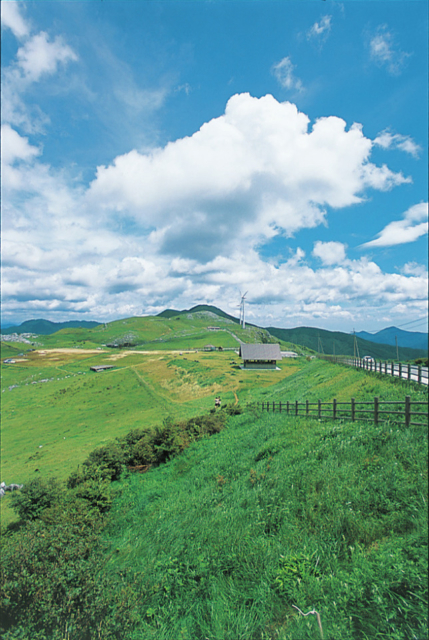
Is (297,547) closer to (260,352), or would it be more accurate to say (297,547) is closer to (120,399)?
(120,399)

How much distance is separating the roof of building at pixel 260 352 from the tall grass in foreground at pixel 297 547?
66070mm

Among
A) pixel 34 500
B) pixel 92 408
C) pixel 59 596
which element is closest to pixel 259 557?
pixel 59 596

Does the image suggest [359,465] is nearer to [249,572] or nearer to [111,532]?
[249,572]

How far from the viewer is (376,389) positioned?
16.5 meters

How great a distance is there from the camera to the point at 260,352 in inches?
3135

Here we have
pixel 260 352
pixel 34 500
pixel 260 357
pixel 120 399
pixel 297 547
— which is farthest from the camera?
pixel 260 352

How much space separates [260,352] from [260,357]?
5.51ft

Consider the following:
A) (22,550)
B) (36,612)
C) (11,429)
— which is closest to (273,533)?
(36,612)

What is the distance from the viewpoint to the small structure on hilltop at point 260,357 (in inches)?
3068

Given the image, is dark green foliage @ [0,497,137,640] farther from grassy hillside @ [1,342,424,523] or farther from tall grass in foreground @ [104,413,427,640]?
grassy hillside @ [1,342,424,523]

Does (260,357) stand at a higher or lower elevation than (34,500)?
higher

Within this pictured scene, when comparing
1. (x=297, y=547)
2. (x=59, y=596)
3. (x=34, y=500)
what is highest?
(x=297, y=547)

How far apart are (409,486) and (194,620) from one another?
6472mm

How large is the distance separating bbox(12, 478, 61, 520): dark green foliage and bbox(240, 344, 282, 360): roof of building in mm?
65428
